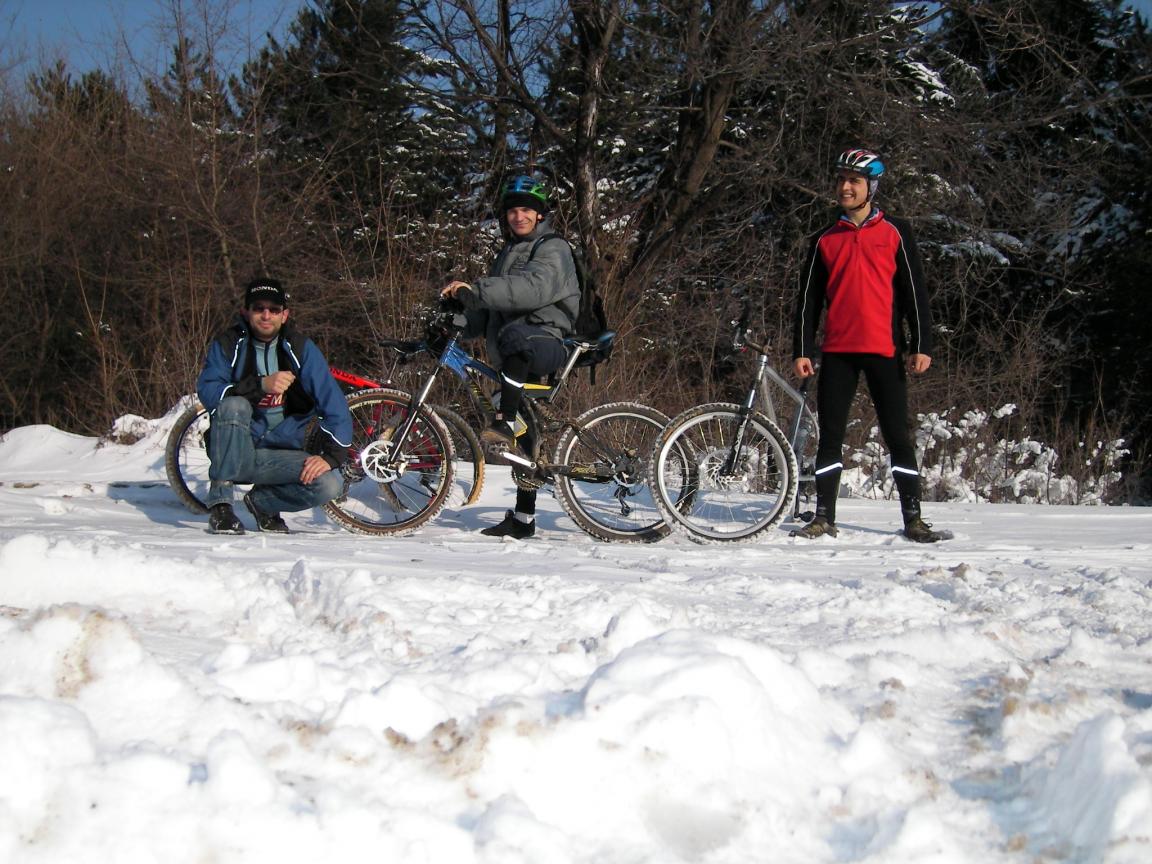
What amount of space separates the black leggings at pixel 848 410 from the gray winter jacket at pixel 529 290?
142 centimetres

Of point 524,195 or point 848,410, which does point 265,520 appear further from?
point 848,410

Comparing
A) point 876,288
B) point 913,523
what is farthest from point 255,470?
point 913,523

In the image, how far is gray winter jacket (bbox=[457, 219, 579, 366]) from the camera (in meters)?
5.32

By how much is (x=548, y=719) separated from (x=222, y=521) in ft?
12.0

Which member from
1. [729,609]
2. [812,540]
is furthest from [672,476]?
[729,609]

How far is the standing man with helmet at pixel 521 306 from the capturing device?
211 inches

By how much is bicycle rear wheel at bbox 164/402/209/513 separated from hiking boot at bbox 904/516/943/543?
13.0 ft

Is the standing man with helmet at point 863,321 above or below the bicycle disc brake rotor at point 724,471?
above

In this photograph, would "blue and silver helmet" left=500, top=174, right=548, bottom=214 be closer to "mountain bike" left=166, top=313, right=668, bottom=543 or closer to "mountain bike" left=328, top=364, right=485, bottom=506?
"mountain bike" left=166, top=313, right=668, bottom=543

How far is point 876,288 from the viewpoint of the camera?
5.46 metres

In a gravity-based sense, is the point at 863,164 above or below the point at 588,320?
above

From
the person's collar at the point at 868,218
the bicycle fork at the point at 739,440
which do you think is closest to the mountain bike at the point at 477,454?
the bicycle fork at the point at 739,440

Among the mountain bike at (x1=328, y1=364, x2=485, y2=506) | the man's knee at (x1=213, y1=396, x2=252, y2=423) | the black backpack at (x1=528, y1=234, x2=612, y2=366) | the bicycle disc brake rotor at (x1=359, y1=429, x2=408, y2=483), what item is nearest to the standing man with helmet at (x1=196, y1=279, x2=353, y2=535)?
the man's knee at (x1=213, y1=396, x2=252, y2=423)

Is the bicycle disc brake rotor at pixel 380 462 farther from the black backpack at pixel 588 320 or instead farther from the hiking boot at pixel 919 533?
the hiking boot at pixel 919 533
